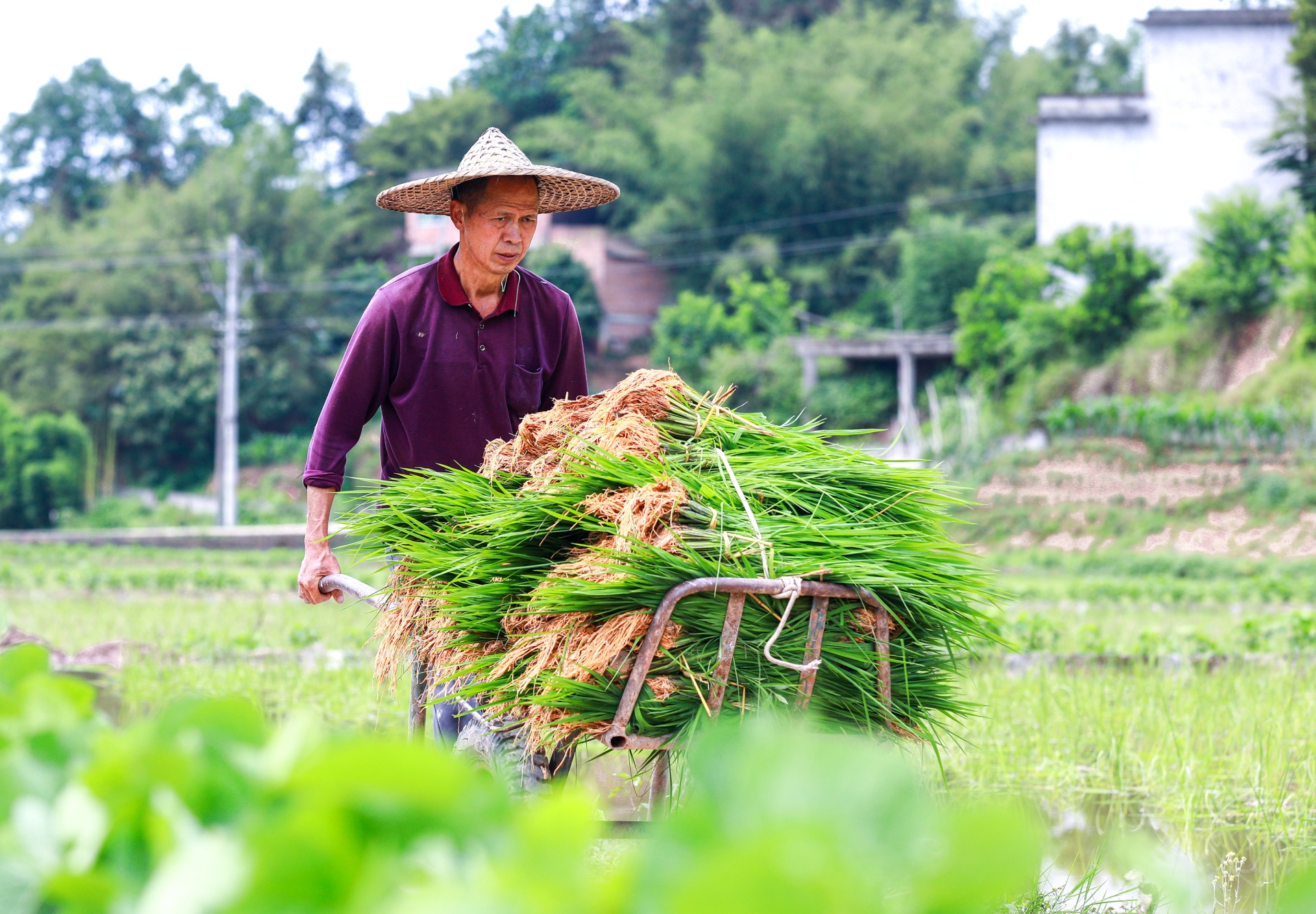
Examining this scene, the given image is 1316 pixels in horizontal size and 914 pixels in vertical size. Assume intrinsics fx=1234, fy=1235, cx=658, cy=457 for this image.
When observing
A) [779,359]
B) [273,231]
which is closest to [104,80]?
[273,231]

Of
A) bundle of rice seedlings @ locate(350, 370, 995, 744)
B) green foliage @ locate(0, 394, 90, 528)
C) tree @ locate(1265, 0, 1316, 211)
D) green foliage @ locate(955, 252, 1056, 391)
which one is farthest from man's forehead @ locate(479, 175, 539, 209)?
green foliage @ locate(0, 394, 90, 528)

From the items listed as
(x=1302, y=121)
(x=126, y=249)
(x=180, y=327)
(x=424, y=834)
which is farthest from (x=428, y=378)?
(x=126, y=249)

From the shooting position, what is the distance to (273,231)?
35.4 metres

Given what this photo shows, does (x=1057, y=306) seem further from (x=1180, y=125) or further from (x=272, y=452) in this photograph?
(x=272, y=452)

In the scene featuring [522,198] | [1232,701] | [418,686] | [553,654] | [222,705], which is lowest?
[1232,701]

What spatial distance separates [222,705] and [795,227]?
1333 inches

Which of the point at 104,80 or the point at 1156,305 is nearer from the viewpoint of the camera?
the point at 1156,305

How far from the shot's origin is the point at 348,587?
266 cm

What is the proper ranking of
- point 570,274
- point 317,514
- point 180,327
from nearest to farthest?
point 317,514 → point 180,327 → point 570,274

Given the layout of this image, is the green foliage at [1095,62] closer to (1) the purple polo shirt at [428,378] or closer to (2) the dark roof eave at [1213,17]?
(2) the dark roof eave at [1213,17]

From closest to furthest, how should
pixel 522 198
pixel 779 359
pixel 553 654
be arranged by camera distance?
pixel 553 654
pixel 522 198
pixel 779 359

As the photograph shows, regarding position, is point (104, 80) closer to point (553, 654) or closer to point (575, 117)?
point (575, 117)

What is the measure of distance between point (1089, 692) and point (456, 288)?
2.94 m

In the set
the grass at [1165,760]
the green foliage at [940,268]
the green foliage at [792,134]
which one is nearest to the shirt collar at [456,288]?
the grass at [1165,760]
